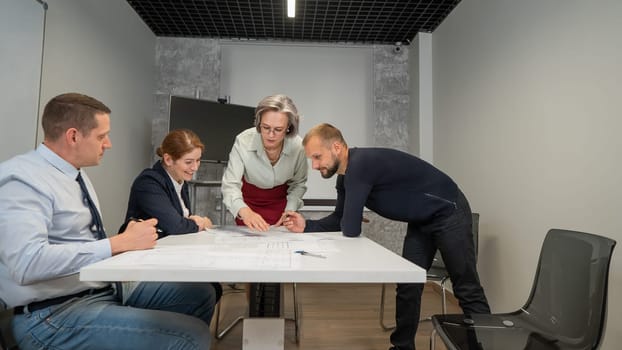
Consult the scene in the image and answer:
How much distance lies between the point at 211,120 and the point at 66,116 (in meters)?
2.43

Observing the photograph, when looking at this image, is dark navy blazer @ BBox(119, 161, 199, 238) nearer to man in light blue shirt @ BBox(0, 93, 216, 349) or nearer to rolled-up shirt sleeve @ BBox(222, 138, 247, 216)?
rolled-up shirt sleeve @ BBox(222, 138, 247, 216)

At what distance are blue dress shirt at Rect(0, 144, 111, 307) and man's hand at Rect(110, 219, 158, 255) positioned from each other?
23 mm

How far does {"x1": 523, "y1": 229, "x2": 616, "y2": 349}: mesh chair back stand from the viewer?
46.0 inches

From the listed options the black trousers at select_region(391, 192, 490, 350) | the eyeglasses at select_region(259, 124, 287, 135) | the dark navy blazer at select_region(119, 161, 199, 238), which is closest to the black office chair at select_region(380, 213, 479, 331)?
the black trousers at select_region(391, 192, 490, 350)

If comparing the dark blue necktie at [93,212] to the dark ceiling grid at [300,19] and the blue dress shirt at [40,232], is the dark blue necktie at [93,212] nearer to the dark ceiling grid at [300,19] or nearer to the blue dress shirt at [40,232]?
the blue dress shirt at [40,232]

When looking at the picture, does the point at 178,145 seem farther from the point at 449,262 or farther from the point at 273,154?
the point at 449,262

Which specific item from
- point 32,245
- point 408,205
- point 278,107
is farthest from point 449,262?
point 32,245

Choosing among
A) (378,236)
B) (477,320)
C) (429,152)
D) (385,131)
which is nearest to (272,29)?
(385,131)

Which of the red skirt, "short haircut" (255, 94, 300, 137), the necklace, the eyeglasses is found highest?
"short haircut" (255, 94, 300, 137)

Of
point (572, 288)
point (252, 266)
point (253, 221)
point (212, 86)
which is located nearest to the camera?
point (252, 266)

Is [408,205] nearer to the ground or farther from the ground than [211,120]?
nearer to the ground

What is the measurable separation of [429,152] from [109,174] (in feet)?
9.47

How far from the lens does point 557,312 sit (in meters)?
1.32

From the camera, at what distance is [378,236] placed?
3.95 metres
